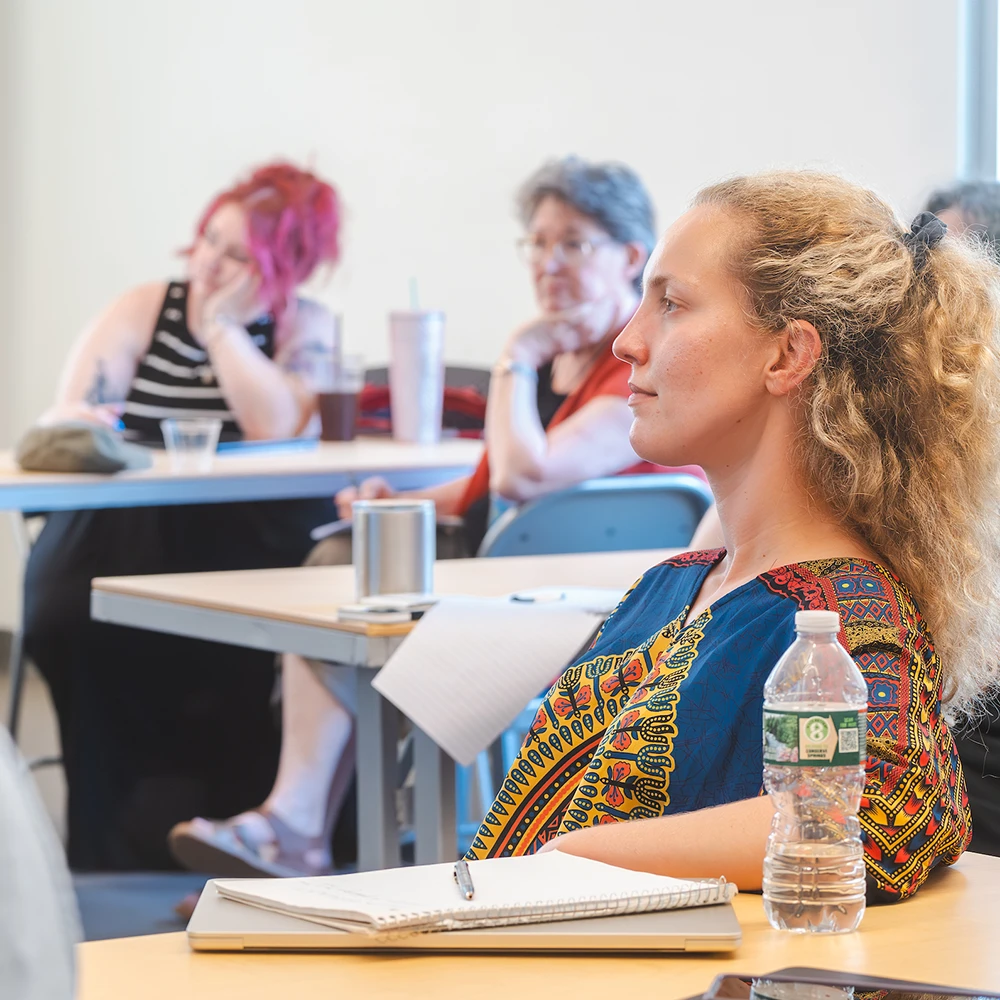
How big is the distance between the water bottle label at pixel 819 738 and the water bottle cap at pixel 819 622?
2.2 inches

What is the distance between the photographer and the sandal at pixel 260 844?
9.14 ft

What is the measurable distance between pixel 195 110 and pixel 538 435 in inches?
135

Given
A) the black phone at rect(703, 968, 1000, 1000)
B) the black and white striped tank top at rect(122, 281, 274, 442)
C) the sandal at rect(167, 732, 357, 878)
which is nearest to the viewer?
the black phone at rect(703, 968, 1000, 1000)

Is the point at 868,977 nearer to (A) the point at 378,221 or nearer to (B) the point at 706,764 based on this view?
(B) the point at 706,764

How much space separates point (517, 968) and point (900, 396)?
0.54 metres

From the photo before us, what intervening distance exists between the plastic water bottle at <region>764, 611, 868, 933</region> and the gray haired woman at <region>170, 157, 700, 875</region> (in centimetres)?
188

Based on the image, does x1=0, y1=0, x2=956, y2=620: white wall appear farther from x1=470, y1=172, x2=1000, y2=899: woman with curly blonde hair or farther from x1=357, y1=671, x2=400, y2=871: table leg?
x1=470, y1=172, x2=1000, y2=899: woman with curly blonde hair

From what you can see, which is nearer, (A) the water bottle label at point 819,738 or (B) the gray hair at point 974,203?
(A) the water bottle label at point 819,738

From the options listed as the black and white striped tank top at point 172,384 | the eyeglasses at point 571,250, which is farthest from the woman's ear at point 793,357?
the black and white striped tank top at point 172,384

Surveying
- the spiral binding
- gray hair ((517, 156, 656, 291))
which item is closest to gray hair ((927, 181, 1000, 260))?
gray hair ((517, 156, 656, 291))

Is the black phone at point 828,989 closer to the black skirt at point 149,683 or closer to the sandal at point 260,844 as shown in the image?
the sandal at point 260,844

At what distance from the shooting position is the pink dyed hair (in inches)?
156

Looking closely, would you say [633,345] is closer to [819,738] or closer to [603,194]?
[819,738]

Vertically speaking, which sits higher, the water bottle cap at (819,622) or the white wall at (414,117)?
the white wall at (414,117)
